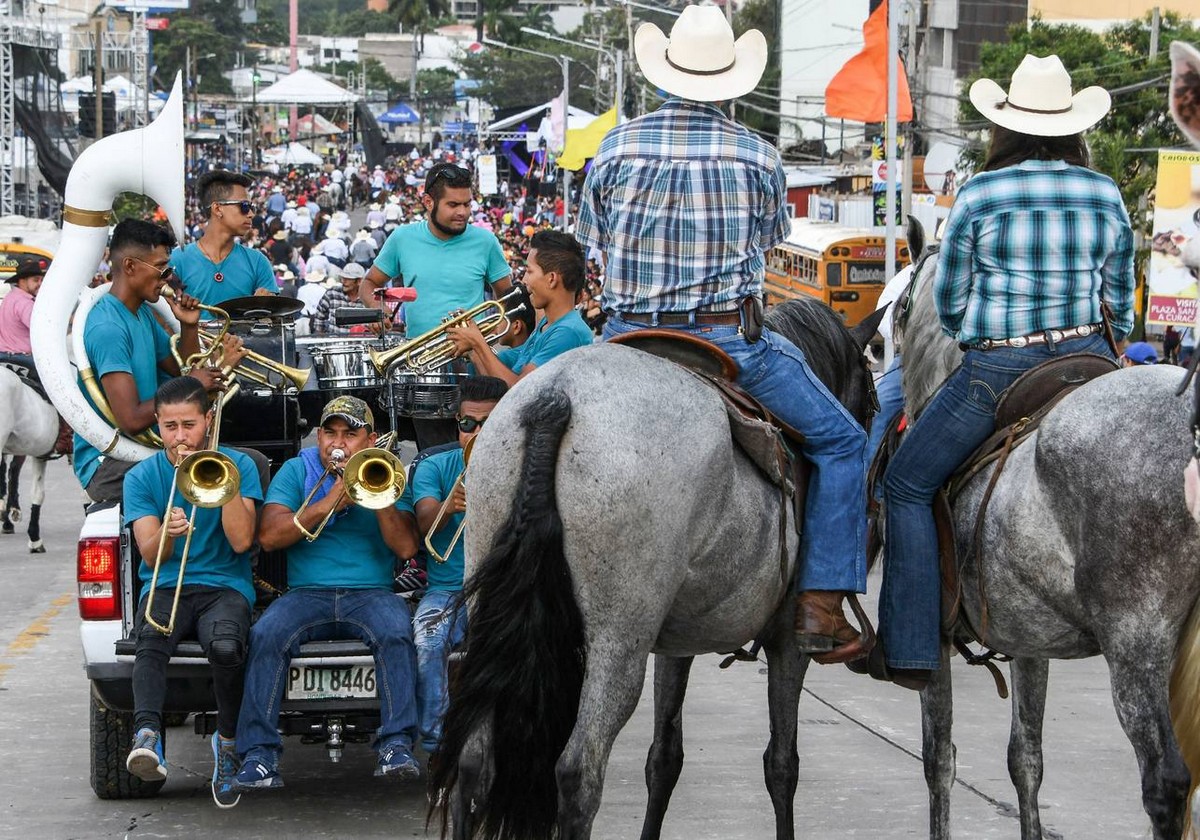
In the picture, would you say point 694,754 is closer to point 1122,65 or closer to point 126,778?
point 126,778

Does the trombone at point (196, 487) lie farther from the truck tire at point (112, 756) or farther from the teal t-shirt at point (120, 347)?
the teal t-shirt at point (120, 347)

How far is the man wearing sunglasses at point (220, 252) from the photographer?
9.51 meters

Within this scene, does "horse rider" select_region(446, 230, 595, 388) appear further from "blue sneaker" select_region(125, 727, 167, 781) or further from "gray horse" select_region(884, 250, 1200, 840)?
"gray horse" select_region(884, 250, 1200, 840)

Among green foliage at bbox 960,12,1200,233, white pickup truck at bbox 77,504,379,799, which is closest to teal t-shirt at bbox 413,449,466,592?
white pickup truck at bbox 77,504,379,799

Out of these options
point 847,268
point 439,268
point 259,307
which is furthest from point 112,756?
point 847,268

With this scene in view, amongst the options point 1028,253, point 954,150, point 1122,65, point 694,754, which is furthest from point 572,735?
point 954,150

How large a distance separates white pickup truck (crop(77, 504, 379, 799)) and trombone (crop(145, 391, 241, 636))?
15cm

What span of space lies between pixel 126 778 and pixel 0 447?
7496 millimetres

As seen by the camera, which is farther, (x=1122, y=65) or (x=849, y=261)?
(x=1122, y=65)

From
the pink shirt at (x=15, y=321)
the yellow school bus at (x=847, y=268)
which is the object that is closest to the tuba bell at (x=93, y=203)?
the pink shirt at (x=15, y=321)

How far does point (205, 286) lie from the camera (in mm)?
9539

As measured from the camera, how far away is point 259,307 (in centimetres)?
873

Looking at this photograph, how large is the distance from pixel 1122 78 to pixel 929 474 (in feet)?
98.9

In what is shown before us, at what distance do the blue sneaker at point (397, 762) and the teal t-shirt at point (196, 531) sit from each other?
0.91 meters
